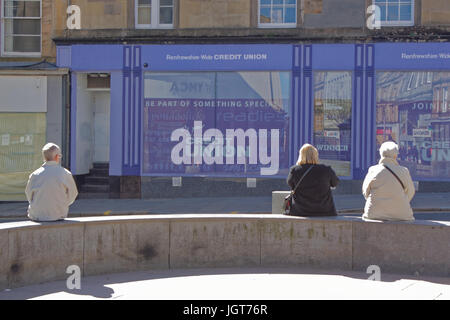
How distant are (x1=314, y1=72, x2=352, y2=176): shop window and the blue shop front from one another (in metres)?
0.03

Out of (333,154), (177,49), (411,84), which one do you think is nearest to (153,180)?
(177,49)

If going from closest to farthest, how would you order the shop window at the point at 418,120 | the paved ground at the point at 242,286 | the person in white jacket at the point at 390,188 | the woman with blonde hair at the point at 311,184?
the paved ground at the point at 242,286
the person in white jacket at the point at 390,188
the woman with blonde hair at the point at 311,184
the shop window at the point at 418,120

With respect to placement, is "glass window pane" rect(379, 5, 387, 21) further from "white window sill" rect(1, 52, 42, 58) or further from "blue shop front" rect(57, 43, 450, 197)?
"white window sill" rect(1, 52, 42, 58)

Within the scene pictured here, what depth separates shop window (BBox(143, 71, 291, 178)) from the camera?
56.7 feet

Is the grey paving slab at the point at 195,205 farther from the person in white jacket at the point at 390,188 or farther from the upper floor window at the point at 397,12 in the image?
the person in white jacket at the point at 390,188

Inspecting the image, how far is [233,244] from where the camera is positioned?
7750 mm

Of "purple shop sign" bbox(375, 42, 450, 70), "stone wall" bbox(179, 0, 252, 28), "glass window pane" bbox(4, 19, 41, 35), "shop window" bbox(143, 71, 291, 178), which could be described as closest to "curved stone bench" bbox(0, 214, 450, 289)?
"shop window" bbox(143, 71, 291, 178)

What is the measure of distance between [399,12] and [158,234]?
12.0 m

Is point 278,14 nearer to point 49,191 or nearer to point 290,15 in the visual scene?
point 290,15

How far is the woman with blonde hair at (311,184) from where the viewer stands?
7547 mm

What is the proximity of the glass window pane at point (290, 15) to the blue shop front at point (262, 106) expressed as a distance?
855 millimetres

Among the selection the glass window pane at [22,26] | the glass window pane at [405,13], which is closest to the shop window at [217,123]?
the glass window pane at [405,13]

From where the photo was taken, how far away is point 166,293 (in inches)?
255

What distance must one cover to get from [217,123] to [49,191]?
10.5 metres
